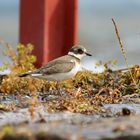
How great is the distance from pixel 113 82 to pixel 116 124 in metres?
2.49

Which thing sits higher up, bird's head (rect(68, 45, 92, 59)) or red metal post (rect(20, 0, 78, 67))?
red metal post (rect(20, 0, 78, 67))

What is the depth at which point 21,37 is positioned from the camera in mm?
7258

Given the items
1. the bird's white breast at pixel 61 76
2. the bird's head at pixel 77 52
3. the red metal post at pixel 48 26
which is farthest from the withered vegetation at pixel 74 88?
the red metal post at pixel 48 26

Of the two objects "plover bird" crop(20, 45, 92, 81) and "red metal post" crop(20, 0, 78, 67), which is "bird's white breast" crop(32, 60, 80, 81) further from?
Answer: "red metal post" crop(20, 0, 78, 67)

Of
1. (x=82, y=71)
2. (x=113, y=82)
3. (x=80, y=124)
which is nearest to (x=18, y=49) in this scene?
(x=82, y=71)

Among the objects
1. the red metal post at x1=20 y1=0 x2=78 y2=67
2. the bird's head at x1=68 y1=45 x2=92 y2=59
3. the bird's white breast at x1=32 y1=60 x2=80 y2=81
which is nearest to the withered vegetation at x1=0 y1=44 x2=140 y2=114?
the bird's white breast at x1=32 y1=60 x2=80 y2=81

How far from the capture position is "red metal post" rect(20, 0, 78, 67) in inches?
282

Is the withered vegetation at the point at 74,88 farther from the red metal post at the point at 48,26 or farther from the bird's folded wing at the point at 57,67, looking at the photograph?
the red metal post at the point at 48,26

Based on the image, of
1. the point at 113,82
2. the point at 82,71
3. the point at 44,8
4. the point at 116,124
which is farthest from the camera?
the point at 44,8

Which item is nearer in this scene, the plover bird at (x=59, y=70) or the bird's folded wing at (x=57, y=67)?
the plover bird at (x=59, y=70)

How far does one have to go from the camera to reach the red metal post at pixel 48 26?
23.5 ft

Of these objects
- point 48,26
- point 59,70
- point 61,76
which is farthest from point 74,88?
point 48,26

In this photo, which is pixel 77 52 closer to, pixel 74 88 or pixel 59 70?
pixel 59 70

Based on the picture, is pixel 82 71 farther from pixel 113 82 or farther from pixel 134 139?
pixel 134 139
